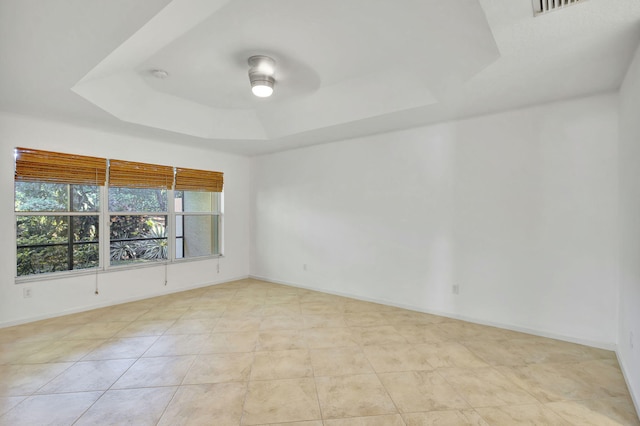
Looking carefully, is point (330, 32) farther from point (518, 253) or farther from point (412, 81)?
point (518, 253)

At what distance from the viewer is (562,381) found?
225cm

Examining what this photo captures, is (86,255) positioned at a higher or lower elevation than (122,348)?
higher

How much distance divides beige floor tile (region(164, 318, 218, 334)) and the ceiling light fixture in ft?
8.51

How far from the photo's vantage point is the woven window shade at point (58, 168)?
3.43m

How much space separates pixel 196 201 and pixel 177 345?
287cm

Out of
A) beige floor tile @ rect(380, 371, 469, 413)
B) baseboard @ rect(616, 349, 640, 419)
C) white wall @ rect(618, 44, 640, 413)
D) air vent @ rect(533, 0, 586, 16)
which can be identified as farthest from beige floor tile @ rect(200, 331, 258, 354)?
air vent @ rect(533, 0, 586, 16)

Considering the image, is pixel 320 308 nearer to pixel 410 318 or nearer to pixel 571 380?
pixel 410 318

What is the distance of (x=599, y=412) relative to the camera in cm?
192

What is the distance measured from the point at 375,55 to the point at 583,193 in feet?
7.90

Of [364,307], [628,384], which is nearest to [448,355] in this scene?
[628,384]

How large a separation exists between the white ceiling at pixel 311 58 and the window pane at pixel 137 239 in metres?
1.33

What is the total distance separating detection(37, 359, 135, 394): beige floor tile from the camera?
7.09ft

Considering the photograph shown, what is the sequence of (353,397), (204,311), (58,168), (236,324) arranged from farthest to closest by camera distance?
1. (204,311)
2. (58,168)
3. (236,324)
4. (353,397)

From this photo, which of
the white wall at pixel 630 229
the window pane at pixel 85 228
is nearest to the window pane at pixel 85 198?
the window pane at pixel 85 228
